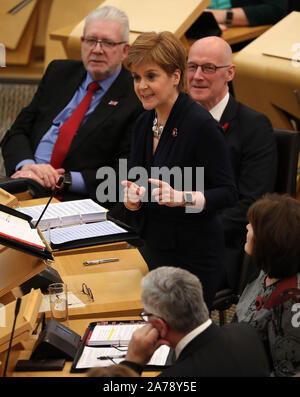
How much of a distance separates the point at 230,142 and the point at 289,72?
1.15 metres

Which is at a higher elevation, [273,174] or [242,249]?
[273,174]

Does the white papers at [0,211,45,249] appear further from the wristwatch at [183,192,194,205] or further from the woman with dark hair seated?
the woman with dark hair seated

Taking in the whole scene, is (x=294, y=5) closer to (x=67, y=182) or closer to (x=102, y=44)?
(x=102, y=44)

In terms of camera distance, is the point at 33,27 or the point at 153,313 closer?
the point at 153,313

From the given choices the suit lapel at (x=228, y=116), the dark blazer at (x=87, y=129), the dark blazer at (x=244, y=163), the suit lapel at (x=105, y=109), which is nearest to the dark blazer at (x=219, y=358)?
the dark blazer at (x=244, y=163)

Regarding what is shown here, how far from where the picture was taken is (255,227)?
6.68 feet

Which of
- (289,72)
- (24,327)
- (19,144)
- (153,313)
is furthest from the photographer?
(289,72)

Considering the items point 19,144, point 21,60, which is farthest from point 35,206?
point 21,60

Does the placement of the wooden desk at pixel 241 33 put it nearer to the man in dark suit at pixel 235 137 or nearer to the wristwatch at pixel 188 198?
the man in dark suit at pixel 235 137

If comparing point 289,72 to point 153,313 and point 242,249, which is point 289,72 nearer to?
point 242,249

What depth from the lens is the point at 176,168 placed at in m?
2.51

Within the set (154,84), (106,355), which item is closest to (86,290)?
(106,355)

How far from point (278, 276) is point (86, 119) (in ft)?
6.31

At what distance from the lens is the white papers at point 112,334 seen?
200cm
